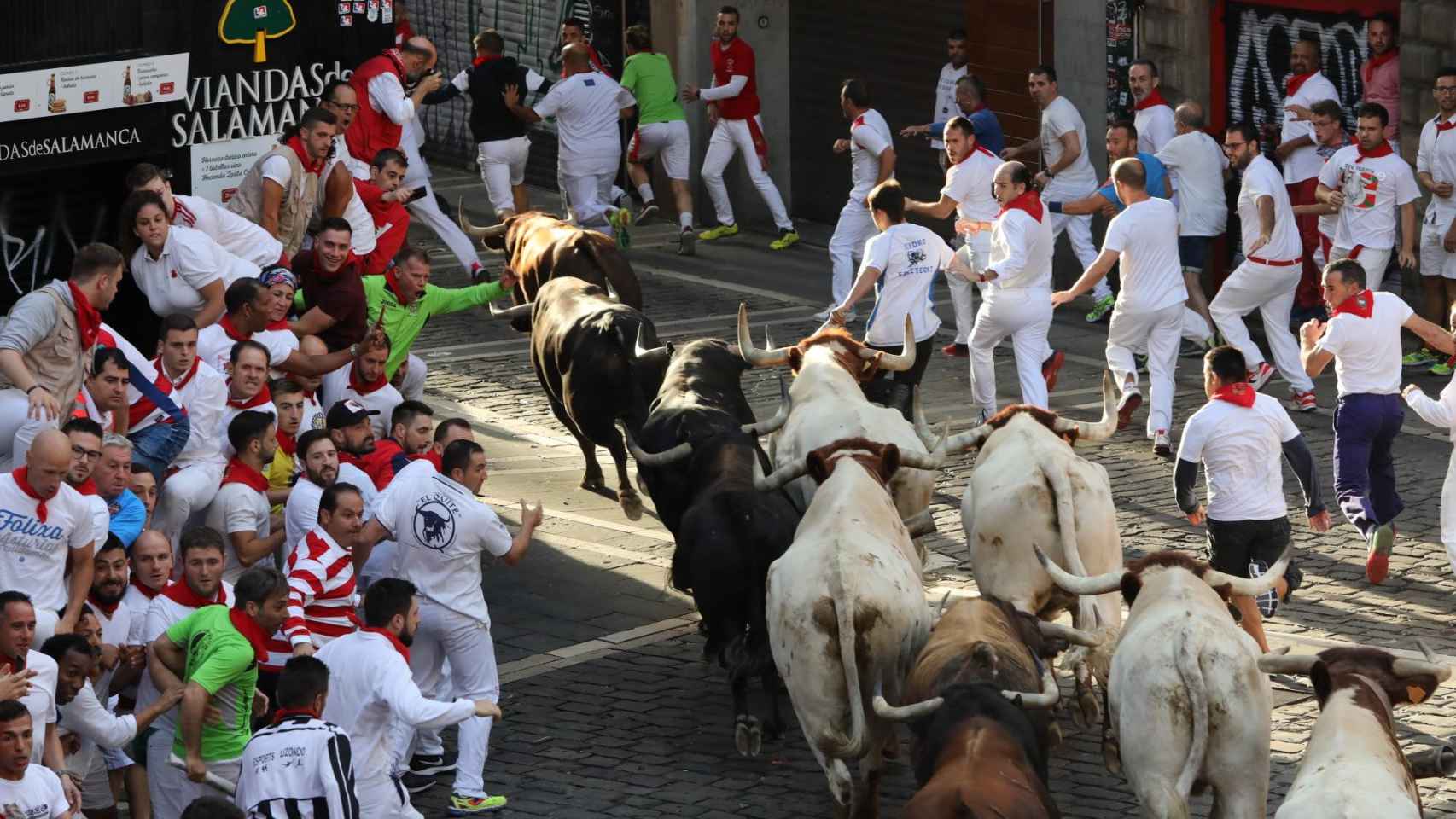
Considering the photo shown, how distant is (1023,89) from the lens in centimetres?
2139

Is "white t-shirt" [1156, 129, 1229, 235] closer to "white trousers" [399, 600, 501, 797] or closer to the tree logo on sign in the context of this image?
the tree logo on sign

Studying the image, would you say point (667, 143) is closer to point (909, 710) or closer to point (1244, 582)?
point (1244, 582)

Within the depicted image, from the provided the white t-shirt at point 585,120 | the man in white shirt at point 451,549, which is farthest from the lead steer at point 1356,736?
the white t-shirt at point 585,120

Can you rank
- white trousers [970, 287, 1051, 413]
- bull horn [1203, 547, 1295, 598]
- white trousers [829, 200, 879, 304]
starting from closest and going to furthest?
bull horn [1203, 547, 1295, 598]
white trousers [970, 287, 1051, 413]
white trousers [829, 200, 879, 304]

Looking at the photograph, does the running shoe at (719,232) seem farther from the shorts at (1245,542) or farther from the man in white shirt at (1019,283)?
the shorts at (1245,542)

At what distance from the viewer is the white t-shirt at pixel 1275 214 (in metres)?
16.4

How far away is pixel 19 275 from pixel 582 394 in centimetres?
364

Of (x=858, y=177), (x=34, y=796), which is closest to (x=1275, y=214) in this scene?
(x=858, y=177)

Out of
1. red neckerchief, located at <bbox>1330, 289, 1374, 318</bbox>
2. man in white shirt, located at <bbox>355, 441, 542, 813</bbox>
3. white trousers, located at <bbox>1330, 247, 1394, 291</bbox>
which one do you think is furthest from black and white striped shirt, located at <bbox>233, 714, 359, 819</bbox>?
white trousers, located at <bbox>1330, 247, 1394, 291</bbox>

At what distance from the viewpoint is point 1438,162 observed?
17188mm

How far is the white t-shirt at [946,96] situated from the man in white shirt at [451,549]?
1170 centimetres

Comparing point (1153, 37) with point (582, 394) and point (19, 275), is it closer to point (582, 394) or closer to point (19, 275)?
point (582, 394)

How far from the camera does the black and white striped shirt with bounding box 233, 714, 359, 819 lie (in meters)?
8.20

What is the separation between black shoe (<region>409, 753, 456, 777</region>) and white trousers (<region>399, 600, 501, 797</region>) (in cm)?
23
